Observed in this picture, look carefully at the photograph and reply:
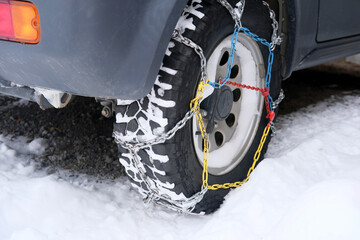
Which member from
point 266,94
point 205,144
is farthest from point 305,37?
point 205,144

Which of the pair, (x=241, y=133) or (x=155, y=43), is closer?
(x=155, y=43)

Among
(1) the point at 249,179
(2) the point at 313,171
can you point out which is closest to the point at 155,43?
(1) the point at 249,179

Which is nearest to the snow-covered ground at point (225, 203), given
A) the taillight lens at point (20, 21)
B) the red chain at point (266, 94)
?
the red chain at point (266, 94)

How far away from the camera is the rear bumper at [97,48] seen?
117cm

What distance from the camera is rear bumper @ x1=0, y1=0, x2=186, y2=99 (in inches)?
46.1

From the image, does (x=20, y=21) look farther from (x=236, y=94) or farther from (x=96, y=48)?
A: (x=236, y=94)

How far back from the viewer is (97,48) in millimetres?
1196

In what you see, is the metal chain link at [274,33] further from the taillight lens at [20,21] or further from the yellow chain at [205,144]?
the taillight lens at [20,21]

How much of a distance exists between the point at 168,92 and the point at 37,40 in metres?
0.48

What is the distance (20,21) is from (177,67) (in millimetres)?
537

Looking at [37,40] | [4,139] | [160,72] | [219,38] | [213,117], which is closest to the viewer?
[37,40]

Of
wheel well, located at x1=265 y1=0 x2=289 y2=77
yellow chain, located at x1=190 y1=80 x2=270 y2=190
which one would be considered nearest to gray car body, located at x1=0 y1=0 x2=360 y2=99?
yellow chain, located at x1=190 y1=80 x2=270 y2=190

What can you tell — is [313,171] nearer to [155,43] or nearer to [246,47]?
[246,47]

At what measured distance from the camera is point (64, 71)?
124 centimetres
